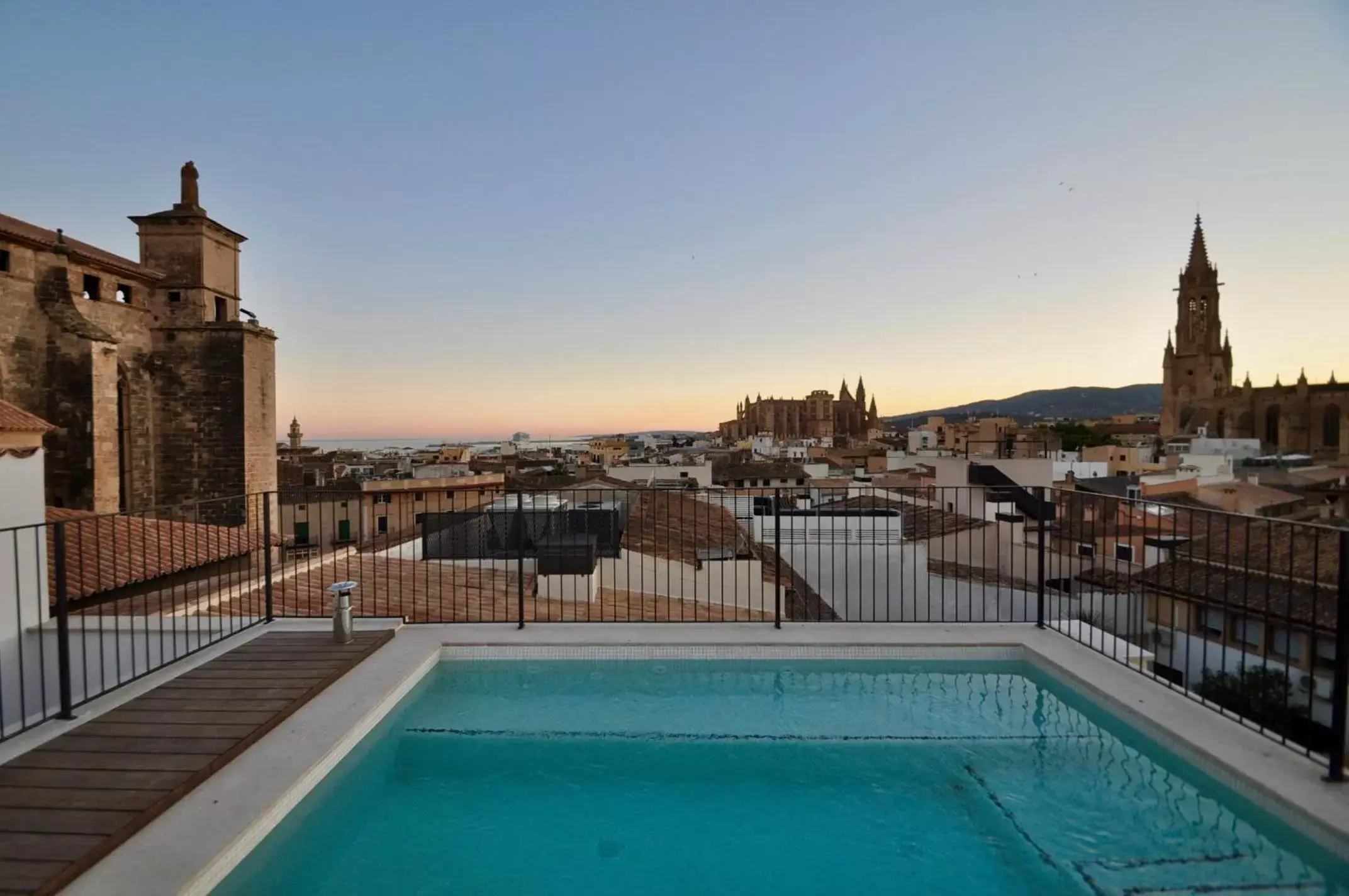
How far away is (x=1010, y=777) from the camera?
3.30m

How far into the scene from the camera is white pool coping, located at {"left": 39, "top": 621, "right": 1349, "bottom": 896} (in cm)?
241

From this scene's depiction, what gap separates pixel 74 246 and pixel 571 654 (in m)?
15.4

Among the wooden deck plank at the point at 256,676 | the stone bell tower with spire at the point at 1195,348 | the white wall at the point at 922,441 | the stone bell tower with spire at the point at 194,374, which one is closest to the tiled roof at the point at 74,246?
the stone bell tower with spire at the point at 194,374

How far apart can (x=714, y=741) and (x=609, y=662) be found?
3.87 feet

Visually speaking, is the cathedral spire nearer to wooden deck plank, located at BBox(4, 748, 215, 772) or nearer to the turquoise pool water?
the turquoise pool water

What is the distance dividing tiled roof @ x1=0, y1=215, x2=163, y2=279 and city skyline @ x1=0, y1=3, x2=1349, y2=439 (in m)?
1.70

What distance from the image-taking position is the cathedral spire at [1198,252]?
76.9 m

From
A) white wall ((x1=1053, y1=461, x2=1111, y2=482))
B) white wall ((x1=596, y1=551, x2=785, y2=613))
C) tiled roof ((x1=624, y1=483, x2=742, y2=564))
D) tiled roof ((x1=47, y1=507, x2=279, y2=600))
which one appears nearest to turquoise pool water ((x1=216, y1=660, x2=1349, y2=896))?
tiled roof ((x1=47, y1=507, x2=279, y2=600))

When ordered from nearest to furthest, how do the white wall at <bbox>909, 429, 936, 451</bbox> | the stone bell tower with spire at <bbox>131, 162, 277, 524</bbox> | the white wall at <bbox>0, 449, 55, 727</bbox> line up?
the white wall at <bbox>0, 449, 55, 727</bbox>, the stone bell tower with spire at <bbox>131, 162, 277, 524</bbox>, the white wall at <bbox>909, 429, 936, 451</bbox>

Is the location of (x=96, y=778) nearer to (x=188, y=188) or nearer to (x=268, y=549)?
(x=268, y=549)

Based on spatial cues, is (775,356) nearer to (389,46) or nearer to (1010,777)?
(389,46)

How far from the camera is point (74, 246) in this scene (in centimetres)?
1360

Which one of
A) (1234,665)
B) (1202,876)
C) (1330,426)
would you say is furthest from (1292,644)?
(1330,426)

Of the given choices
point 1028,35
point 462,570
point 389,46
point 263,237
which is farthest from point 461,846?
point 263,237
